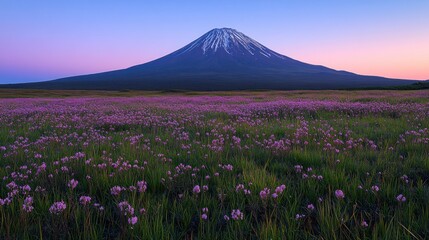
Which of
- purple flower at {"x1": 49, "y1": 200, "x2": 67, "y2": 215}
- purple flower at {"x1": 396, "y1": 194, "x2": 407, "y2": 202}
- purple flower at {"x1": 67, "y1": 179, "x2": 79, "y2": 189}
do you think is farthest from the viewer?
purple flower at {"x1": 67, "y1": 179, "x2": 79, "y2": 189}

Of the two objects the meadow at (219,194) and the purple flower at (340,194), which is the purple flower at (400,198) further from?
the purple flower at (340,194)

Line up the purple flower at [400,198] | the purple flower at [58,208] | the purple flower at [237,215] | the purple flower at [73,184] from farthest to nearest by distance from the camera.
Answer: the purple flower at [73,184] → the purple flower at [400,198] → the purple flower at [58,208] → the purple flower at [237,215]

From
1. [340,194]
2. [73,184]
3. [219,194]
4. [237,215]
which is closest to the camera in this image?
[237,215]

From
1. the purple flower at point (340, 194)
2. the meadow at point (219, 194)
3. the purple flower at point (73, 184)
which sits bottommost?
the meadow at point (219, 194)

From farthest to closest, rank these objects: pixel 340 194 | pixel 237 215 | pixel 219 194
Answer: pixel 219 194 → pixel 340 194 → pixel 237 215

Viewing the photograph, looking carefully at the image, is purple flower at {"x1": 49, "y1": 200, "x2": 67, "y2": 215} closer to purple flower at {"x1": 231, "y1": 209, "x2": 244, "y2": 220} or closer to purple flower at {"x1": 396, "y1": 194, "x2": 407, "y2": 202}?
purple flower at {"x1": 231, "y1": 209, "x2": 244, "y2": 220}

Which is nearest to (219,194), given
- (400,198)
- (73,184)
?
(73,184)

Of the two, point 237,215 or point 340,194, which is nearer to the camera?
point 237,215

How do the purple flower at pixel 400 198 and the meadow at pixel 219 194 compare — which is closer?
the meadow at pixel 219 194

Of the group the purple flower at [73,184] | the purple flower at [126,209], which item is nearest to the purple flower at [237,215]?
the purple flower at [126,209]

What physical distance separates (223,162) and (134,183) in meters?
1.62

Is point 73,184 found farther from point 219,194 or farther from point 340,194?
point 340,194

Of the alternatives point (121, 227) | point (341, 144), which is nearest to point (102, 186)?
point (121, 227)

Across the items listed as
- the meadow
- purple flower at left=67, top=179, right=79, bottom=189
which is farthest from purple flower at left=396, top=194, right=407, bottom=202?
purple flower at left=67, top=179, right=79, bottom=189
